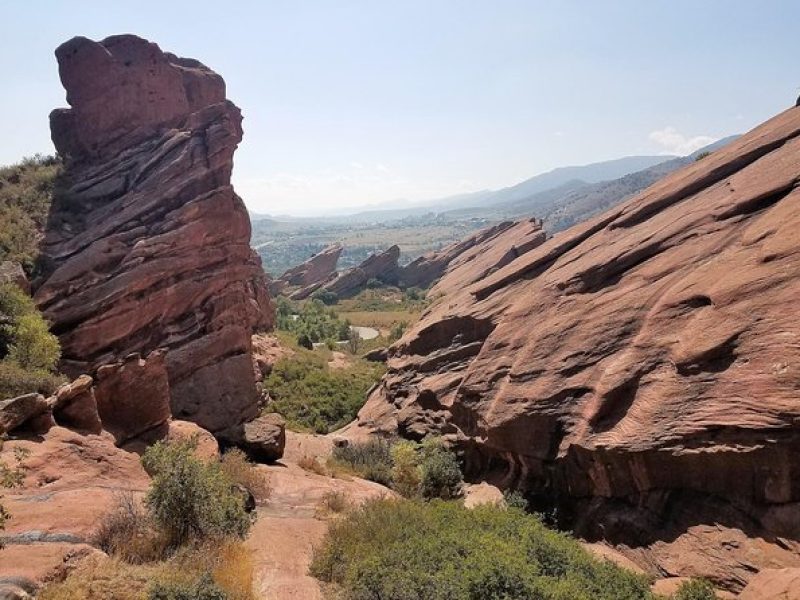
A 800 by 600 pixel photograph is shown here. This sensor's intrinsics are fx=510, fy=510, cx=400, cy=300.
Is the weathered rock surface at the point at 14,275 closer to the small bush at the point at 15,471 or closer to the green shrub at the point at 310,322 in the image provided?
the small bush at the point at 15,471

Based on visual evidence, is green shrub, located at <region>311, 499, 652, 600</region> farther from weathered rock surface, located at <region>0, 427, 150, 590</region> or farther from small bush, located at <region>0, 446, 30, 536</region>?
small bush, located at <region>0, 446, 30, 536</region>

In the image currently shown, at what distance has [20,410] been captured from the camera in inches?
548

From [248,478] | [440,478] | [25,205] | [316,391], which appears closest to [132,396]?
[248,478]

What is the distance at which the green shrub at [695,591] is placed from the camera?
392 inches

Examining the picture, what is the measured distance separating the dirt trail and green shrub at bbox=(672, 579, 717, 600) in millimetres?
7117

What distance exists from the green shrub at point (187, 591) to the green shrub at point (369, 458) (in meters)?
13.7

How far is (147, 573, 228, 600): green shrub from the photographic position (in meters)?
8.06

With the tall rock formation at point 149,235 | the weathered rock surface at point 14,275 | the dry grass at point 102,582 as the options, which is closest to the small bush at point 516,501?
the dry grass at point 102,582

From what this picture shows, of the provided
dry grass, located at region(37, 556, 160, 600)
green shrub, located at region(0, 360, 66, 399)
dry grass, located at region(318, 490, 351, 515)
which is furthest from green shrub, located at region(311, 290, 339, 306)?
dry grass, located at region(37, 556, 160, 600)

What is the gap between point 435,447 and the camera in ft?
68.8

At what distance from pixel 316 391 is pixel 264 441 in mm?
18288

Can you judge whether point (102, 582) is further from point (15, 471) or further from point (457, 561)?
point (457, 561)

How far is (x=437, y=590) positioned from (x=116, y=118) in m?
34.2

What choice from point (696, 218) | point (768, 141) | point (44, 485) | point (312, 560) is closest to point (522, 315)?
point (696, 218)
